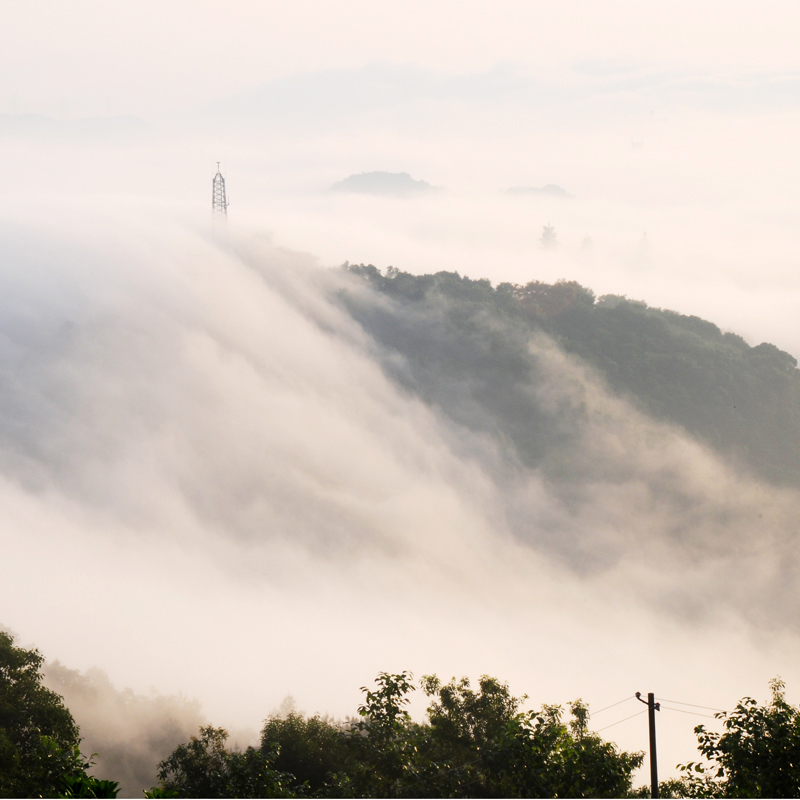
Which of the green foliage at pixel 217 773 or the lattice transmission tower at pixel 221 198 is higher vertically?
the lattice transmission tower at pixel 221 198

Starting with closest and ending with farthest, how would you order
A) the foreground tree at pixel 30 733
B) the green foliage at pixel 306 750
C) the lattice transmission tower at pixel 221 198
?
the foreground tree at pixel 30 733
the green foliage at pixel 306 750
the lattice transmission tower at pixel 221 198

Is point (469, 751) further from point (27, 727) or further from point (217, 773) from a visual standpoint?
point (27, 727)

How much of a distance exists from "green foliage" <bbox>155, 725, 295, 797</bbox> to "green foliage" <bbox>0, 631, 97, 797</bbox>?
187cm

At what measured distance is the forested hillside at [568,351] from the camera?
58469 mm

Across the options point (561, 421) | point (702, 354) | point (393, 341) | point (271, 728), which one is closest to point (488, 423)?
point (561, 421)

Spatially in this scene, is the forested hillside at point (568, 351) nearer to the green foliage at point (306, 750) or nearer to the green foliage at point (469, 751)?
the green foliage at point (306, 750)

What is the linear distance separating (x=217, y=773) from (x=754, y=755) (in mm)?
10112

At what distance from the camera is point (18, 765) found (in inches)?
520

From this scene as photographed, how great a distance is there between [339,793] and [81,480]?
158 feet

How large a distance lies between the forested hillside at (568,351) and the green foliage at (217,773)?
4585 cm

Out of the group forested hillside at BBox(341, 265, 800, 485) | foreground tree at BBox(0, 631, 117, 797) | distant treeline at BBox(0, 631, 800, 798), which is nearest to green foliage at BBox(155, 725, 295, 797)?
distant treeline at BBox(0, 631, 800, 798)

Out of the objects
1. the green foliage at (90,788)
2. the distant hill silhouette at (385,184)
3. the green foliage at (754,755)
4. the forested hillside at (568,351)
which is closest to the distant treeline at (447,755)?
the green foliage at (754,755)

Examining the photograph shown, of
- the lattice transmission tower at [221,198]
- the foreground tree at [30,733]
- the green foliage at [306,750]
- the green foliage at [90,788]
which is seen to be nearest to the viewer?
the green foliage at [90,788]

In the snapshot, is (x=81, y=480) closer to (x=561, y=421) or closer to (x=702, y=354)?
(x=561, y=421)
